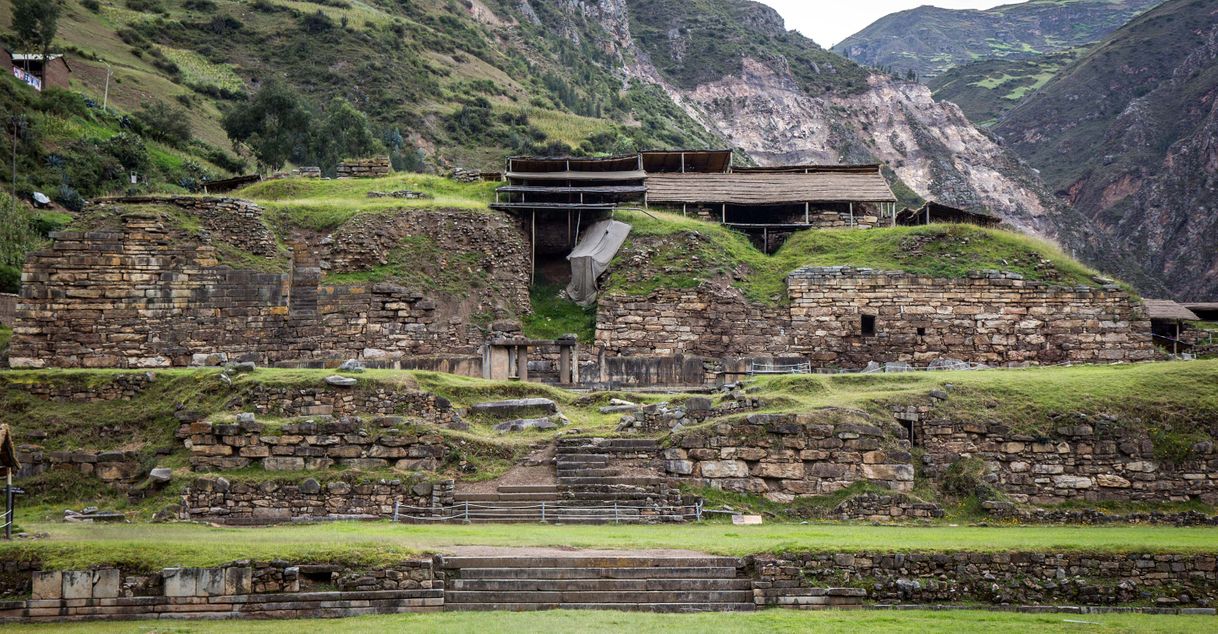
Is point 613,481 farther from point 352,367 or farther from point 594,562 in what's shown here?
point 352,367

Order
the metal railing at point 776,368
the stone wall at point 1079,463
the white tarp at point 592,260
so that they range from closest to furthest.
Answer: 1. the stone wall at point 1079,463
2. the metal railing at point 776,368
3. the white tarp at point 592,260

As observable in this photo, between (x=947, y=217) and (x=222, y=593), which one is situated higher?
(x=947, y=217)

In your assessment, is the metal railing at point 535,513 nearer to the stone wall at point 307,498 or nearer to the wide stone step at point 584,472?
the stone wall at point 307,498

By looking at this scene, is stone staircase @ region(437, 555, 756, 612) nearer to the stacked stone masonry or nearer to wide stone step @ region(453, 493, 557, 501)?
wide stone step @ region(453, 493, 557, 501)

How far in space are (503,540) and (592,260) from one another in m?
18.1

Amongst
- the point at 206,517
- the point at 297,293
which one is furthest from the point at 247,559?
the point at 297,293

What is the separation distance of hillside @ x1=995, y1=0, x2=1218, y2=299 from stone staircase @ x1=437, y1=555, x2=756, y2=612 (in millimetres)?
61130

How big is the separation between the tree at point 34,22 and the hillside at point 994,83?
90912mm

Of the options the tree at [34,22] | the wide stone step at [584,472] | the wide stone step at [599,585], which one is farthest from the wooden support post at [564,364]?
the tree at [34,22]

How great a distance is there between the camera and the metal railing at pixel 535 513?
776 inches

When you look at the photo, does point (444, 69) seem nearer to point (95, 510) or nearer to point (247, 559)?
point (95, 510)

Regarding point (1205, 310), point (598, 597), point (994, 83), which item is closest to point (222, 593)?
point (598, 597)

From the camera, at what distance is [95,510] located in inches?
781

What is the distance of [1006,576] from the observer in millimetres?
15164
